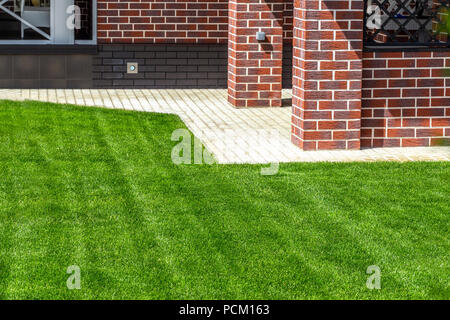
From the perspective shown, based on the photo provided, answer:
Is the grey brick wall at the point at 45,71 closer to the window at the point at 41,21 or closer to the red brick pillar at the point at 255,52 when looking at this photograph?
the window at the point at 41,21

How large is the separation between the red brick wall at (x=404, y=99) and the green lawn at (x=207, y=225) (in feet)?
3.94

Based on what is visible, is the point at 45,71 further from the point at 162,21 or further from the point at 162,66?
the point at 162,21

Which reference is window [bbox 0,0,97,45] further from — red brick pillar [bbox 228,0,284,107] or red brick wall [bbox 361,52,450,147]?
red brick wall [bbox 361,52,450,147]

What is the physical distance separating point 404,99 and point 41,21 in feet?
25.7

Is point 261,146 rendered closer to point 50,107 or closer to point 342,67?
point 342,67

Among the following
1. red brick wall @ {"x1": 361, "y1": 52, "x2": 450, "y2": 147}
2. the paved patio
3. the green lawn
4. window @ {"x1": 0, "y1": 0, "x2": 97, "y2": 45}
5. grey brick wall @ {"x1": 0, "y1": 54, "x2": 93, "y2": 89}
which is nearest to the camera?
the green lawn

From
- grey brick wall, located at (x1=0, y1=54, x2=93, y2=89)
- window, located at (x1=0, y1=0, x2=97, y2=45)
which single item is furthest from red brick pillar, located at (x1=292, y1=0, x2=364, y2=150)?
window, located at (x1=0, y1=0, x2=97, y2=45)

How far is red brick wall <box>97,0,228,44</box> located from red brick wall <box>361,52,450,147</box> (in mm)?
6076

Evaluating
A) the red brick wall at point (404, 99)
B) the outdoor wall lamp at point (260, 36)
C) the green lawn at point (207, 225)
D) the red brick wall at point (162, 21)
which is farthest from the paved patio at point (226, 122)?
the outdoor wall lamp at point (260, 36)

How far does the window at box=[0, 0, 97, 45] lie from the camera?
57.9 feet

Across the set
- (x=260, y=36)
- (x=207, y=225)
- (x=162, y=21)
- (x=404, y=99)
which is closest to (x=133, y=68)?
(x=162, y=21)

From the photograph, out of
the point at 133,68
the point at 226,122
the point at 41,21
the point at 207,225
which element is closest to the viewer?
the point at 207,225

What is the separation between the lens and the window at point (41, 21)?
57.9 ft

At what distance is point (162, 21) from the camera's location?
58.5 ft
